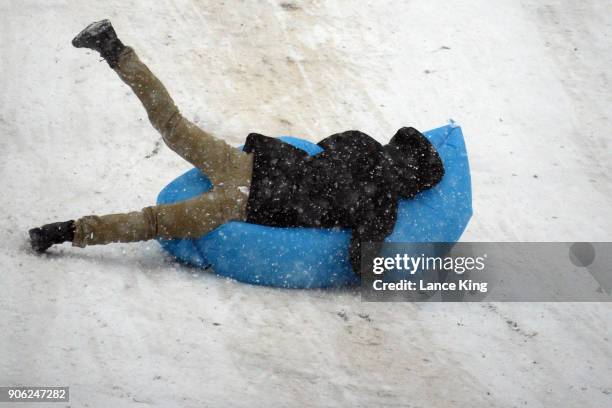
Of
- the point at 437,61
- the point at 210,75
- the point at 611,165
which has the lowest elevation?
the point at 611,165

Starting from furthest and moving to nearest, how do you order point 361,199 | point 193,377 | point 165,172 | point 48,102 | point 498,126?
1. point 498,126
2. point 48,102
3. point 165,172
4. point 361,199
5. point 193,377

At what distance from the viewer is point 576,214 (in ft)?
18.7

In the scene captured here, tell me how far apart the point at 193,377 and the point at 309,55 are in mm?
3876

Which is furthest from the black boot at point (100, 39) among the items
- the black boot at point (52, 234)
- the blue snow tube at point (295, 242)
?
the black boot at point (52, 234)

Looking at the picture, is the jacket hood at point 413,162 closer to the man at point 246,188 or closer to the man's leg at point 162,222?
the man at point 246,188

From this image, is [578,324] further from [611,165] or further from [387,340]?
[611,165]

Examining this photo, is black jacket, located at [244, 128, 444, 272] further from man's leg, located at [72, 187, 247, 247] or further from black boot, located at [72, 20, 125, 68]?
black boot, located at [72, 20, 125, 68]

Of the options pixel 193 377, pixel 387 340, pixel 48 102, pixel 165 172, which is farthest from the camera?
pixel 48 102

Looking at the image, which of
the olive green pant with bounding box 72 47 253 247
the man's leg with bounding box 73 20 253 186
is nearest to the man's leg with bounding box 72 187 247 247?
the olive green pant with bounding box 72 47 253 247

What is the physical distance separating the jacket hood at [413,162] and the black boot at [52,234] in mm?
1733

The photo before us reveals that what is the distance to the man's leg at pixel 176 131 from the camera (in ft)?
14.5

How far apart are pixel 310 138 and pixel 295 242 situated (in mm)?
1817

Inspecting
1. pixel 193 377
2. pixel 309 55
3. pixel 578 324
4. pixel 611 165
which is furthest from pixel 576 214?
pixel 193 377

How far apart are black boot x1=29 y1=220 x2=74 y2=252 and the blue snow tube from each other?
1.64 feet
